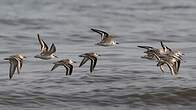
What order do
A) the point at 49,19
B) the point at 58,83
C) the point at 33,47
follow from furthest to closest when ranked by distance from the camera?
the point at 49,19 → the point at 33,47 → the point at 58,83

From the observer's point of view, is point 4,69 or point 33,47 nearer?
point 4,69

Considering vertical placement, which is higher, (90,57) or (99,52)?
(90,57)

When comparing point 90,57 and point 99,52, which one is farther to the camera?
point 99,52

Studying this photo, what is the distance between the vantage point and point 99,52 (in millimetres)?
24594

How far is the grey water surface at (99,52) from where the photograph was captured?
17.8m

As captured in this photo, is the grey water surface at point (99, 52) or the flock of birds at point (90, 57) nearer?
Result: the flock of birds at point (90, 57)

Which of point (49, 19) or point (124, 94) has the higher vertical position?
point (49, 19)

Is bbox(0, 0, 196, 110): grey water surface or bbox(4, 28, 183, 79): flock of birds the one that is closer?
bbox(4, 28, 183, 79): flock of birds

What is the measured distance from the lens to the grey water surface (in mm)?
17812

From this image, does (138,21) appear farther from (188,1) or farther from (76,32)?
(188,1)

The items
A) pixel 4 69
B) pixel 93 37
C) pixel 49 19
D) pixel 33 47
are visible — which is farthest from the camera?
pixel 49 19

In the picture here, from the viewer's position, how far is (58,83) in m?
19.5

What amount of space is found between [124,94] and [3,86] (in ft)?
10.7

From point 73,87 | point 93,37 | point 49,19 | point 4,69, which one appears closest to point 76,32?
point 93,37
